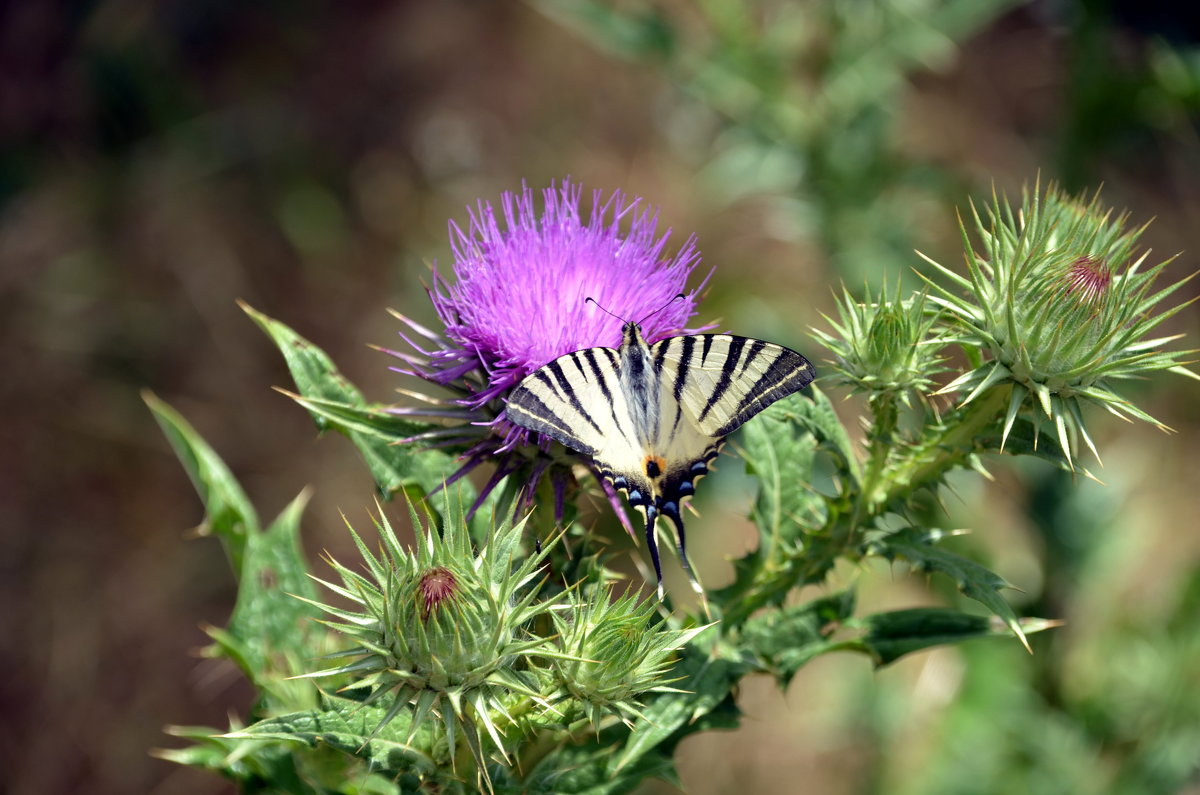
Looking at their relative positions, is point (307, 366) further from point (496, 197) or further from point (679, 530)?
point (496, 197)

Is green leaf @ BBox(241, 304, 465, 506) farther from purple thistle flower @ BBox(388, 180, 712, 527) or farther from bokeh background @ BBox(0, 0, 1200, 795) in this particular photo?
bokeh background @ BBox(0, 0, 1200, 795)

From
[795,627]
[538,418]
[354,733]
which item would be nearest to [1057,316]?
[795,627]

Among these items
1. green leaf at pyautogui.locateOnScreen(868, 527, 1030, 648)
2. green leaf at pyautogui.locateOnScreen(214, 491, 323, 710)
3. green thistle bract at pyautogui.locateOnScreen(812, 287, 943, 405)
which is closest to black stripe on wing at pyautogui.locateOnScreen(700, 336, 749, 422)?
green thistle bract at pyautogui.locateOnScreen(812, 287, 943, 405)

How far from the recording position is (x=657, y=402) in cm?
273

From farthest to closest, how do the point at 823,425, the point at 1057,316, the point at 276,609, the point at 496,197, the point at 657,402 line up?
1. the point at 496,197
2. the point at 276,609
3. the point at 823,425
4. the point at 657,402
5. the point at 1057,316

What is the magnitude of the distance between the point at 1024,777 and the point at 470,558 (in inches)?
161

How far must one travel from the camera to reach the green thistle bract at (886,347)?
261cm

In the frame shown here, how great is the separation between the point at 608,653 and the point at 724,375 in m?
0.81

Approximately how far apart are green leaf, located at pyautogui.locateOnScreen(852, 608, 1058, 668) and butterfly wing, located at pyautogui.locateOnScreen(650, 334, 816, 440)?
0.77m

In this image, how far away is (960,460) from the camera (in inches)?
111

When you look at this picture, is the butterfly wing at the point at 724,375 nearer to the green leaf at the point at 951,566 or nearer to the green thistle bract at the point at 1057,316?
the green thistle bract at the point at 1057,316

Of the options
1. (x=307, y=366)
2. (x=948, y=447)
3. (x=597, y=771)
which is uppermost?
(x=307, y=366)

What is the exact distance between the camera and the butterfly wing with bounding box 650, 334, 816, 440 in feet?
8.57

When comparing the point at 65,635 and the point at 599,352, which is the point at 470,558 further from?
the point at 65,635
